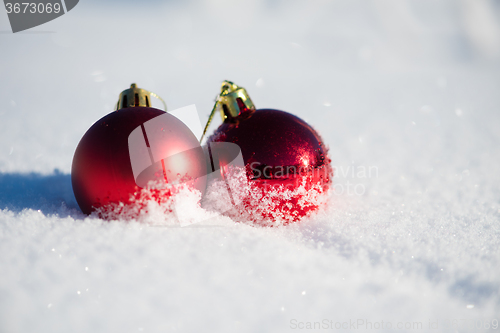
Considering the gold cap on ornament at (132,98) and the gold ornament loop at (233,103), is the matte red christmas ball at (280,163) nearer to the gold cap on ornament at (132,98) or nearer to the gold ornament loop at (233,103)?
the gold ornament loop at (233,103)

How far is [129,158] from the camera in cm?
51

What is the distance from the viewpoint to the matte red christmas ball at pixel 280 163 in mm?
573

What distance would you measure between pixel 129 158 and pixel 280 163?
256 mm

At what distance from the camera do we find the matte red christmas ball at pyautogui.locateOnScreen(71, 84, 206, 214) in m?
0.51

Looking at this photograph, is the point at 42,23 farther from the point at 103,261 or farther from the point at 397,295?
the point at 397,295

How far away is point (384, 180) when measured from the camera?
89 centimetres

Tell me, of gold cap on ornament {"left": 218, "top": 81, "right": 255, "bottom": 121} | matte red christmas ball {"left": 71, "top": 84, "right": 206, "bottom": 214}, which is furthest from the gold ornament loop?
matte red christmas ball {"left": 71, "top": 84, "right": 206, "bottom": 214}

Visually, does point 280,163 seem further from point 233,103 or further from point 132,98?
point 132,98

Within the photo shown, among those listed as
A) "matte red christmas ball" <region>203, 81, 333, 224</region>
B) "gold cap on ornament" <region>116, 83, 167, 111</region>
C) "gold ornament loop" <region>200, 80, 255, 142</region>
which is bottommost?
"matte red christmas ball" <region>203, 81, 333, 224</region>

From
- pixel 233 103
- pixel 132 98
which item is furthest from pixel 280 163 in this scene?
pixel 132 98

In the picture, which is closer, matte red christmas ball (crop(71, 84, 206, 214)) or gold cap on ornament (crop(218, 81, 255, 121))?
matte red christmas ball (crop(71, 84, 206, 214))

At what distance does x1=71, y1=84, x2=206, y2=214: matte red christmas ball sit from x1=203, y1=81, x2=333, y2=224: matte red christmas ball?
0.10 metres

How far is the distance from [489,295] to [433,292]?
78 mm

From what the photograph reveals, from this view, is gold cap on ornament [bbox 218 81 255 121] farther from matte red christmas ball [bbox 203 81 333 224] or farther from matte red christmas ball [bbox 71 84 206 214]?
matte red christmas ball [bbox 71 84 206 214]
